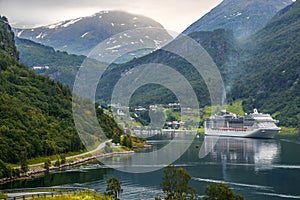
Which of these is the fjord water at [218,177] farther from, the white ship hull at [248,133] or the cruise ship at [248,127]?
the cruise ship at [248,127]

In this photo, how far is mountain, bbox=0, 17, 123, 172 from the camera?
284 ft

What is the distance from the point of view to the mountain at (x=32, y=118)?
3406 inches

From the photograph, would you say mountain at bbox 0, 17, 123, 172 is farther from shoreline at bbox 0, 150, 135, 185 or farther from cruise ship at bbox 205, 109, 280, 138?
cruise ship at bbox 205, 109, 280, 138

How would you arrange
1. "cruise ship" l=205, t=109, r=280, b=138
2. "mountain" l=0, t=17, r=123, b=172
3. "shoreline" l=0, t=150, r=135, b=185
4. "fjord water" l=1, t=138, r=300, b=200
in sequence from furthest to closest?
"cruise ship" l=205, t=109, r=280, b=138 < "mountain" l=0, t=17, r=123, b=172 < "shoreline" l=0, t=150, r=135, b=185 < "fjord water" l=1, t=138, r=300, b=200

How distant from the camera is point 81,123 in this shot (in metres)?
120

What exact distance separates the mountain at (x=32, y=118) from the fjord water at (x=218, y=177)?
836 cm

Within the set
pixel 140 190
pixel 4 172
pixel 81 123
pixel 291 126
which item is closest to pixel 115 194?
pixel 140 190

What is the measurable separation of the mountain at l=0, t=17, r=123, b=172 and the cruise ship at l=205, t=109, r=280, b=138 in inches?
2423

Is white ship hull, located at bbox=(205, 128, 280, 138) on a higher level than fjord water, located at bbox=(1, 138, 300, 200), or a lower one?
higher

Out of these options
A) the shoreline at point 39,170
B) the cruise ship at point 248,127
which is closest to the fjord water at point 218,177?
the shoreline at point 39,170

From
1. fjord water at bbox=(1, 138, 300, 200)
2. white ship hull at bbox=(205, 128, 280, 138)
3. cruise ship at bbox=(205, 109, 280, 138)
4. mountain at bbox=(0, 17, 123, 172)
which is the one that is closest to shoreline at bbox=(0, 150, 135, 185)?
mountain at bbox=(0, 17, 123, 172)

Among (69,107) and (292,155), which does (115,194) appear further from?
(69,107)

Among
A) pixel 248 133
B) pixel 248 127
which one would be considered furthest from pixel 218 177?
pixel 248 127

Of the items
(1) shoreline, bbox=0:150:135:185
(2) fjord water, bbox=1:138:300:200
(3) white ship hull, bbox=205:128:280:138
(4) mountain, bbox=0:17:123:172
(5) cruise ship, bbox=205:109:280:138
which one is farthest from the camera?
(5) cruise ship, bbox=205:109:280:138
